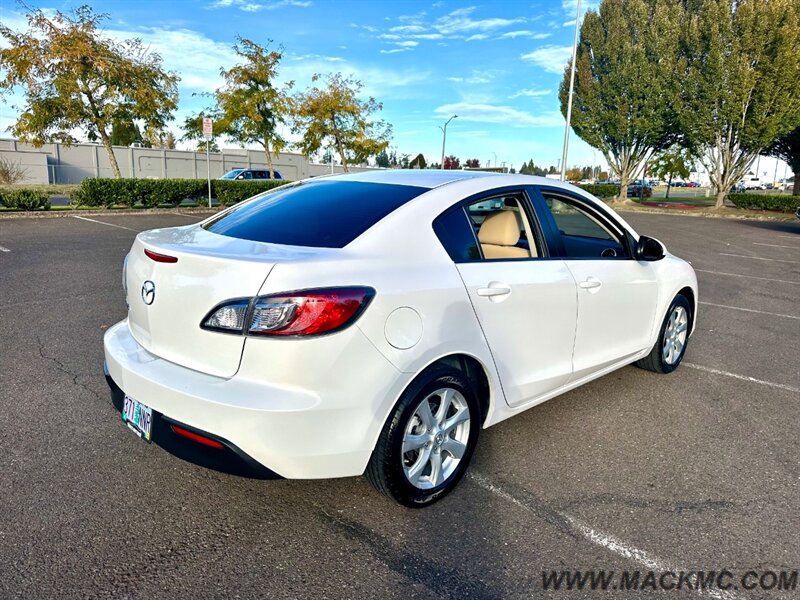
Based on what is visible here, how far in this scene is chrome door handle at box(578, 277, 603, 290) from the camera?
3.46 m

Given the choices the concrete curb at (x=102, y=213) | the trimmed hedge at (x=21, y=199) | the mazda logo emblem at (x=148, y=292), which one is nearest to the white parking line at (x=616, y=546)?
the mazda logo emblem at (x=148, y=292)

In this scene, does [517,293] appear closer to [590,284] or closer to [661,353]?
[590,284]

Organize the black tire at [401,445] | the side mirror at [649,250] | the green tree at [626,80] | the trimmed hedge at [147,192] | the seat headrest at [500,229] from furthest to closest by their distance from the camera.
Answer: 1. the green tree at [626,80]
2. the trimmed hedge at [147,192]
3. the side mirror at [649,250]
4. the seat headrest at [500,229]
5. the black tire at [401,445]

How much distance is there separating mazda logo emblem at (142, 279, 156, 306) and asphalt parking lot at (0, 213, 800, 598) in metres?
0.98

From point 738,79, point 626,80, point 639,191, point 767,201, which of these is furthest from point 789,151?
point 639,191

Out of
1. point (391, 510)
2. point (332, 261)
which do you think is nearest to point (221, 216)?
point (332, 261)

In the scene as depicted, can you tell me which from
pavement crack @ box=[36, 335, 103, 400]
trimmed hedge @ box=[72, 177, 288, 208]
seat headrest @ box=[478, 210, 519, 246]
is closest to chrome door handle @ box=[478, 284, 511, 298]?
seat headrest @ box=[478, 210, 519, 246]

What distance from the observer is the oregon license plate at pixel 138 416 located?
254 cm

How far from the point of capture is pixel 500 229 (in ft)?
11.5

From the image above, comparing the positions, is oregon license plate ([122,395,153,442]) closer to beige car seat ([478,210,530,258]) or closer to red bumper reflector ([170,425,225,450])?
red bumper reflector ([170,425,225,450])

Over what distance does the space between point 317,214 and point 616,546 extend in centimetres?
211

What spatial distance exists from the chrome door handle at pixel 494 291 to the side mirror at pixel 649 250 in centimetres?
152

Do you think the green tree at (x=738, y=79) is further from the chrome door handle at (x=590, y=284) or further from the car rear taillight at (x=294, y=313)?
the car rear taillight at (x=294, y=313)

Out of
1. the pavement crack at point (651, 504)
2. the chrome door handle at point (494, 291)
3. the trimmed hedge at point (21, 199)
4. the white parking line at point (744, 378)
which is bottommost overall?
the pavement crack at point (651, 504)
